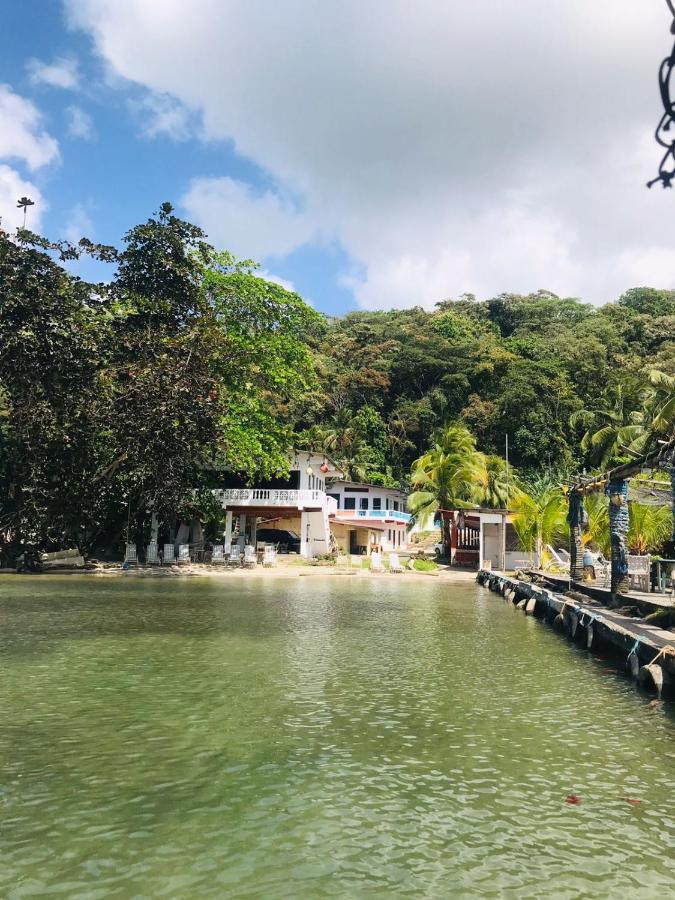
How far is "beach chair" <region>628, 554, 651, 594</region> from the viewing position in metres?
19.7

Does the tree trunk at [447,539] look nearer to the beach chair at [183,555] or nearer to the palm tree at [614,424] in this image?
the palm tree at [614,424]

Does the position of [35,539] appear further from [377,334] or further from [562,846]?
[377,334]

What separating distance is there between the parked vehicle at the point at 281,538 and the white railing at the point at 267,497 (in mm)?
8583

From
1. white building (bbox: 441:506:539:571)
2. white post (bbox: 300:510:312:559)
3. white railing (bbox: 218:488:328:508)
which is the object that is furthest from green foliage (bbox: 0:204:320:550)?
white building (bbox: 441:506:539:571)

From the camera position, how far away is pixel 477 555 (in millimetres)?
41719

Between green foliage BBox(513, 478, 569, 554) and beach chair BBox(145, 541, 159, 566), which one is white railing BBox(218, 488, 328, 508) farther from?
green foliage BBox(513, 478, 569, 554)

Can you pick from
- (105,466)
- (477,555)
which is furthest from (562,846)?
(477,555)

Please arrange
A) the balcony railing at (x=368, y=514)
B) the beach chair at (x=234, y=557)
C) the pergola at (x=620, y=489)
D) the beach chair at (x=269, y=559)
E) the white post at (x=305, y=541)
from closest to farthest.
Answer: the pergola at (x=620, y=489), the beach chair at (x=269, y=559), the beach chair at (x=234, y=557), the white post at (x=305, y=541), the balcony railing at (x=368, y=514)

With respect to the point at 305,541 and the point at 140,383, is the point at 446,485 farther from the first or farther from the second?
the point at 140,383

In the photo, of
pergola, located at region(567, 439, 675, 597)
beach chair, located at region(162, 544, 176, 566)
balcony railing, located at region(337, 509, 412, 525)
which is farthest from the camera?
balcony railing, located at region(337, 509, 412, 525)

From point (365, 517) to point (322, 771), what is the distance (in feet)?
138

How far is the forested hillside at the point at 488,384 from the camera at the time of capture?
5925 cm

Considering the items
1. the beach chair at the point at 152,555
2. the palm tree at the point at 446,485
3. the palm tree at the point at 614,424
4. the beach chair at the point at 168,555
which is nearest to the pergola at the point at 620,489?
the palm tree at the point at 446,485

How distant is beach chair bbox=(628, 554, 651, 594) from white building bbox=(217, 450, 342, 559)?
1895cm
